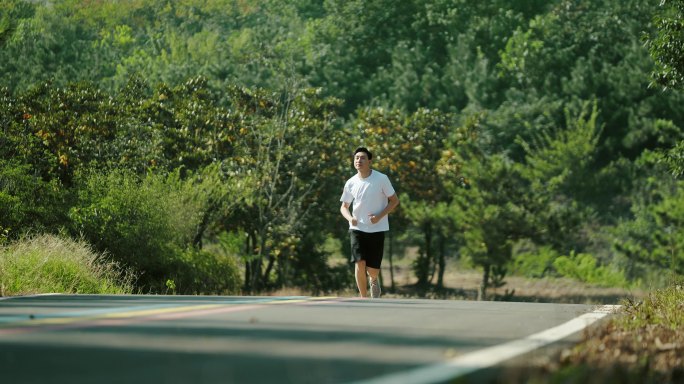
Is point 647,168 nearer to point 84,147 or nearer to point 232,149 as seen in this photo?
point 232,149

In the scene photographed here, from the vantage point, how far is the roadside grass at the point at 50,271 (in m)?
18.1

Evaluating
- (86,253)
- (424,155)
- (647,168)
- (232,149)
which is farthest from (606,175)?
(86,253)

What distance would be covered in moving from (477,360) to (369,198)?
815cm

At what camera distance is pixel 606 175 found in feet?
184

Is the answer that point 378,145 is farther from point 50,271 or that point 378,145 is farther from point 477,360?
point 477,360

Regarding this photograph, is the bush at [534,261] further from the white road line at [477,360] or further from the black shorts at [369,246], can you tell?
the white road line at [477,360]

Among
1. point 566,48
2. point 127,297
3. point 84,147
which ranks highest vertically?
point 566,48

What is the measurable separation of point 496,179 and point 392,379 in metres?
39.3

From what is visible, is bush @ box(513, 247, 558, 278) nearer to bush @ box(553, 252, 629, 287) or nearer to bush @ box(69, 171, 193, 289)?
bush @ box(553, 252, 629, 287)

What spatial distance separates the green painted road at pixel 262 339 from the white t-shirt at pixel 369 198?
336cm

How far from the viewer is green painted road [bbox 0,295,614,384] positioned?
6.20 metres

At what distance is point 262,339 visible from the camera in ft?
25.2

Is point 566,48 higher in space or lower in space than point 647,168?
higher

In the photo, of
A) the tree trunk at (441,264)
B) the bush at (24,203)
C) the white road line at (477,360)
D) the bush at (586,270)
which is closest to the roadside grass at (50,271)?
the bush at (24,203)
